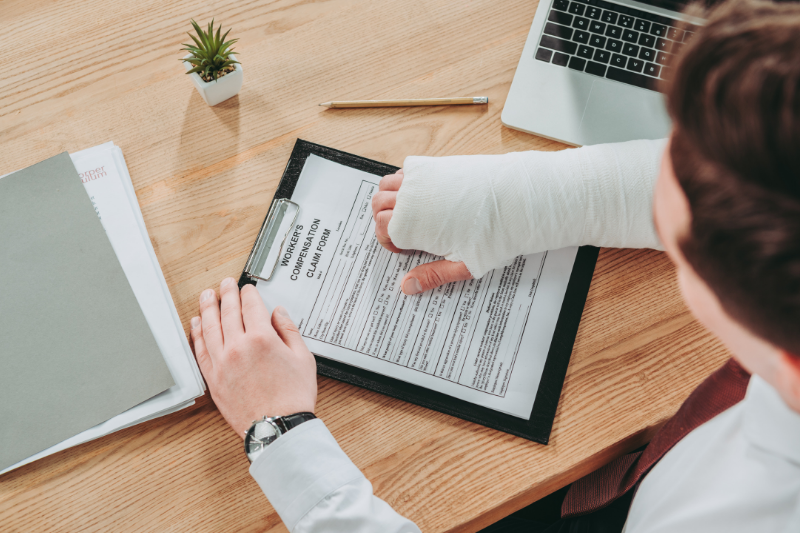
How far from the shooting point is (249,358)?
0.60 metres

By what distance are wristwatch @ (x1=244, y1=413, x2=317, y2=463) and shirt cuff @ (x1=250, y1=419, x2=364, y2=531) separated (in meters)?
0.01

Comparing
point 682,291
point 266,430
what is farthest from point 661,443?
point 266,430

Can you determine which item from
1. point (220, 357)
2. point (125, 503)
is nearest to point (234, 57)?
point (220, 357)

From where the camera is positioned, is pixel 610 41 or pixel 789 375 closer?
pixel 789 375

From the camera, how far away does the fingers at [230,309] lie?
611 millimetres

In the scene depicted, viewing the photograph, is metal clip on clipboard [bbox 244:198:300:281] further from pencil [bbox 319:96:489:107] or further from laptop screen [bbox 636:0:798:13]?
laptop screen [bbox 636:0:798:13]

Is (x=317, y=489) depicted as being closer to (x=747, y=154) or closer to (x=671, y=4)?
(x=747, y=154)

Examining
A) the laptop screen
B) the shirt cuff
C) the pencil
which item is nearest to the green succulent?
the pencil

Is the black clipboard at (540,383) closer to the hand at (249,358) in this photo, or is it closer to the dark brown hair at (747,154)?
the hand at (249,358)

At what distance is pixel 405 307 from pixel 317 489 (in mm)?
236

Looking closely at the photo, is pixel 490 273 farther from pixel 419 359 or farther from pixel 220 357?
pixel 220 357

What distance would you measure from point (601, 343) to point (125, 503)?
62cm

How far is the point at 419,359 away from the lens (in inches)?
24.3

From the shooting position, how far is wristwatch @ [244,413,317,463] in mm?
565
